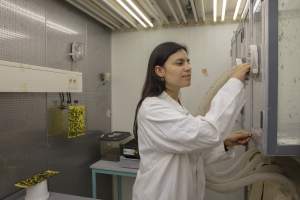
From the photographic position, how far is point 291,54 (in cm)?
90

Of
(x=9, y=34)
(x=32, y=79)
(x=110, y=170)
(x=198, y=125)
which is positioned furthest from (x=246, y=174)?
(x=9, y=34)

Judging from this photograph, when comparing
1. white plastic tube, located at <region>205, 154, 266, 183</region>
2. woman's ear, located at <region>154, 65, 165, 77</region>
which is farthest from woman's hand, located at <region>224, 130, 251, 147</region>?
woman's ear, located at <region>154, 65, 165, 77</region>

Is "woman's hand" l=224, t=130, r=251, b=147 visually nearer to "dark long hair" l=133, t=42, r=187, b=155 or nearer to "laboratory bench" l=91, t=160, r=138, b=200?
"dark long hair" l=133, t=42, r=187, b=155

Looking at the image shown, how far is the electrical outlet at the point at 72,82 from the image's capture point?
5.99ft

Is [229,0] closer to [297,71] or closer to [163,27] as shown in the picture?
[163,27]

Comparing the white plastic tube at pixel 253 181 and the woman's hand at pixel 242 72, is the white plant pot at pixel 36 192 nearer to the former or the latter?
the white plastic tube at pixel 253 181

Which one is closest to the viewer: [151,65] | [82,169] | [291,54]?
[291,54]

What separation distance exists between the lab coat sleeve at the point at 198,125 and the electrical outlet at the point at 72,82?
1044 mm

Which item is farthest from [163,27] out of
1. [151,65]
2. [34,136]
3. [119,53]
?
[34,136]

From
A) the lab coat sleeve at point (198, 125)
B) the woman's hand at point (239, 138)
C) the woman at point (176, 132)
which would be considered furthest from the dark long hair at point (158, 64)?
the woman's hand at point (239, 138)

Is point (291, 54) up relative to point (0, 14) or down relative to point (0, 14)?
down

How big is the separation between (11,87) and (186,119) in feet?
3.42

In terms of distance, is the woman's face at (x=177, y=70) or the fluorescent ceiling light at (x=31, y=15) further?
the fluorescent ceiling light at (x=31, y=15)

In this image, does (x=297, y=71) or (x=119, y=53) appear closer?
(x=297, y=71)
